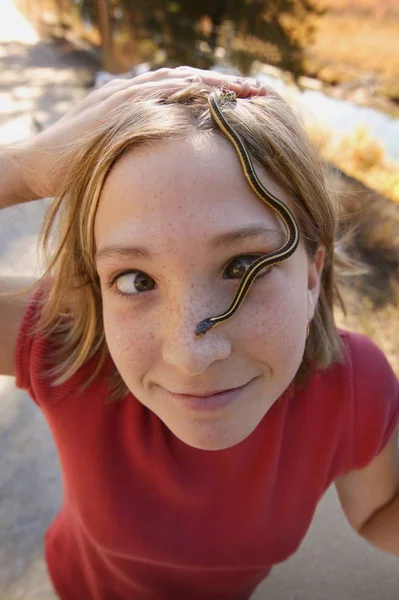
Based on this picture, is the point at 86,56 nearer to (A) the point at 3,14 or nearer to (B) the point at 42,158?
(A) the point at 3,14

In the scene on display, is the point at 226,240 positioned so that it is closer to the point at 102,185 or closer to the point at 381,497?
the point at 102,185

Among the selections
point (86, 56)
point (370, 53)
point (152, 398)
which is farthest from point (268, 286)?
point (86, 56)

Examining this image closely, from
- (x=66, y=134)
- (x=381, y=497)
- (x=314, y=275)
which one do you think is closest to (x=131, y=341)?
(x=314, y=275)

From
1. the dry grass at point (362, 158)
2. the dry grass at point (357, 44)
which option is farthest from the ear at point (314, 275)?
the dry grass at point (357, 44)

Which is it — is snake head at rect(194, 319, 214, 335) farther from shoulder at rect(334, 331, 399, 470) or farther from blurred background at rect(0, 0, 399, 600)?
blurred background at rect(0, 0, 399, 600)

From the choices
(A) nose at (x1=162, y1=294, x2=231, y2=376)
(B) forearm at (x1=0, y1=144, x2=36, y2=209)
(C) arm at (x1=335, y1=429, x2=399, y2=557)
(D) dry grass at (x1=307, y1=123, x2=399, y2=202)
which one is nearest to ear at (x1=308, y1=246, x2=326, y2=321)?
(A) nose at (x1=162, y1=294, x2=231, y2=376)

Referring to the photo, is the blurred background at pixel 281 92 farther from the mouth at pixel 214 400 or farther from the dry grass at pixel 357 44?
the mouth at pixel 214 400
